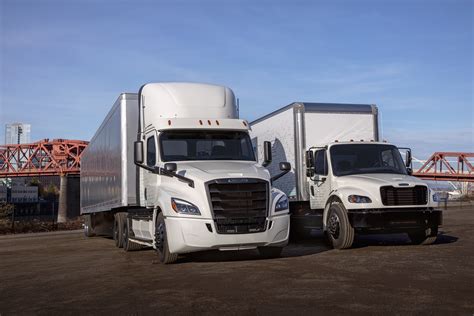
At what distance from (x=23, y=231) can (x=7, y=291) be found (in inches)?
1119

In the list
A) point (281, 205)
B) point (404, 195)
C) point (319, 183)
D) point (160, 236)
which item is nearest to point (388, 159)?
point (404, 195)

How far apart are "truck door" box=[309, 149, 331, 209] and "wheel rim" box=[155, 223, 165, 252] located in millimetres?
4604

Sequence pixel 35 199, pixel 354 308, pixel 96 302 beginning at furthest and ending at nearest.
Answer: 1. pixel 35 199
2. pixel 96 302
3. pixel 354 308

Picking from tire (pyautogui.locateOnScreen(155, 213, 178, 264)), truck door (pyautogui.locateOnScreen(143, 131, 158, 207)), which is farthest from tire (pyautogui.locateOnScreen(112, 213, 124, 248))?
tire (pyautogui.locateOnScreen(155, 213, 178, 264))

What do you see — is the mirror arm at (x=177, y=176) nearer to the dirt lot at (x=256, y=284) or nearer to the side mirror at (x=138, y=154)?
the side mirror at (x=138, y=154)

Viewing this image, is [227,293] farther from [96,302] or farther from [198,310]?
[96,302]

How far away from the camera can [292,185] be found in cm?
1491

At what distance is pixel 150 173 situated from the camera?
1202cm

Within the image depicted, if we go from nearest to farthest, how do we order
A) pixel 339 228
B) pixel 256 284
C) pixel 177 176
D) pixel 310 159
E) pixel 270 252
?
1. pixel 256 284
2. pixel 177 176
3. pixel 270 252
4. pixel 339 228
5. pixel 310 159

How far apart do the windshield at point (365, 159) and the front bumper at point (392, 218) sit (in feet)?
4.63

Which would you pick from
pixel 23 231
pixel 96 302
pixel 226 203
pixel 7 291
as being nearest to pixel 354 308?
pixel 96 302

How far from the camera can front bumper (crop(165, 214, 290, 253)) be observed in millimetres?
9945

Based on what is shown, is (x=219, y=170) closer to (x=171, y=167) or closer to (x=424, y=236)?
(x=171, y=167)

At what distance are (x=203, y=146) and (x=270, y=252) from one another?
8.78 ft
